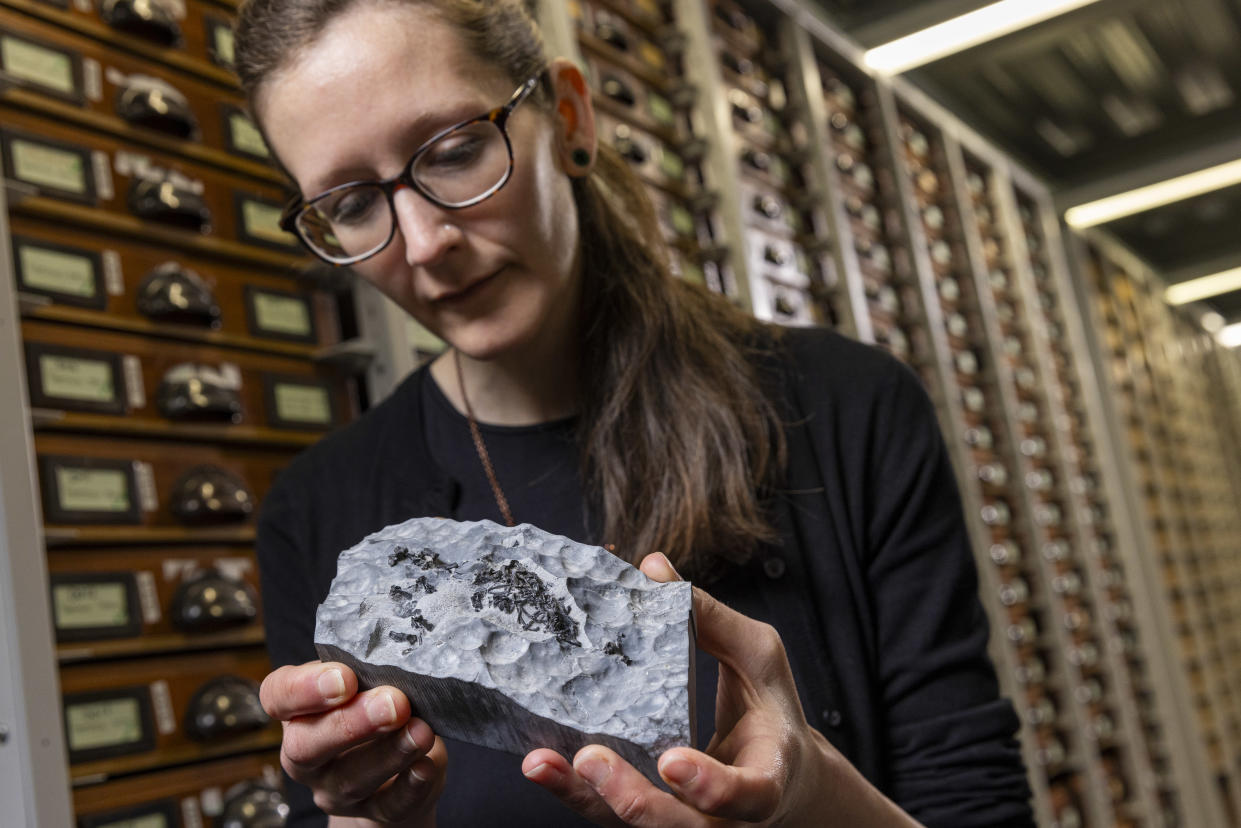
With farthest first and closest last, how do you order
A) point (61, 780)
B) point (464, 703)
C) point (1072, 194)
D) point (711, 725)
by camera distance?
point (1072, 194) < point (61, 780) < point (711, 725) < point (464, 703)

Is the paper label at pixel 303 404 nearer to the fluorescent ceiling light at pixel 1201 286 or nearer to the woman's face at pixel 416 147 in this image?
the woman's face at pixel 416 147

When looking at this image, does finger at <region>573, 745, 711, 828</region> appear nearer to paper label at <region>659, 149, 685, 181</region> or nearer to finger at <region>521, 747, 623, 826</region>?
finger at <region>521, 747, 623, 826</region>

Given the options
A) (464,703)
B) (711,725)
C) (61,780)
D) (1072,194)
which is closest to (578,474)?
(711,725)

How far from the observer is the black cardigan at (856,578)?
4.20 ft

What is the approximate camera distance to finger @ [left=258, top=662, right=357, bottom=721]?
85 centimetres

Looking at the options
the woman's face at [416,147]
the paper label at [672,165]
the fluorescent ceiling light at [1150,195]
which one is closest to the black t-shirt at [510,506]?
the woman's face at [416,147]

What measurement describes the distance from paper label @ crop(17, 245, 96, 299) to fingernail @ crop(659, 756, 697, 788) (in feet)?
5.16

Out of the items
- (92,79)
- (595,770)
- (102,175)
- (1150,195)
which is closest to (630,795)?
(595,770)

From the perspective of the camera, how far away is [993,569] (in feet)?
15.2

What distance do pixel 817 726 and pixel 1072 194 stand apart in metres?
6.94

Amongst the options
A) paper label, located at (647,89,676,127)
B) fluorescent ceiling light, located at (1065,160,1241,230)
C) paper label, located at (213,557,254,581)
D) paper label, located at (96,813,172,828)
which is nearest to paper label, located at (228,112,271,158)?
paper label, located at (213,557,254,581)

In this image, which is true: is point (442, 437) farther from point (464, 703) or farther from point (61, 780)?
point (61, 780)

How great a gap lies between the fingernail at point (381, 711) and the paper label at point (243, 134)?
1.75m

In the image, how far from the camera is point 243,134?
2371mm
